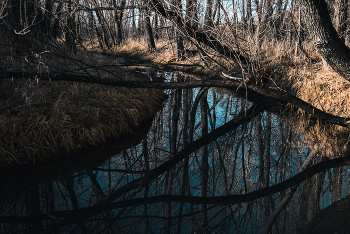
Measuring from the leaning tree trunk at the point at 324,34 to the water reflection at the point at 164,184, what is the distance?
1150 millimetres

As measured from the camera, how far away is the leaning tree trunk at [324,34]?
2568 mm

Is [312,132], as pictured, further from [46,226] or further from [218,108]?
[46,226]

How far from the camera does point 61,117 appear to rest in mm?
3816

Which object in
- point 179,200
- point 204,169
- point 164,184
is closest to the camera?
point 179,200

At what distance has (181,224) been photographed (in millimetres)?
2250

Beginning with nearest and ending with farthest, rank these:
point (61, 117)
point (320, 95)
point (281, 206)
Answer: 1. point (281, 206)
2. point (61, 117)
3. point (320, 95)

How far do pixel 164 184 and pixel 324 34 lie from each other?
2245 mm

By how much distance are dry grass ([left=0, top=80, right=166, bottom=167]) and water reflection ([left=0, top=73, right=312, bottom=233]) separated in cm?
30

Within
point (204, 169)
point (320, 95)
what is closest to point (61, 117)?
point (204, 169)

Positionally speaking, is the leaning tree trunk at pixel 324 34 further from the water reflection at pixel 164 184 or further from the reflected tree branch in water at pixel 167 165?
the reflected tree branch in water at pixel 167 165

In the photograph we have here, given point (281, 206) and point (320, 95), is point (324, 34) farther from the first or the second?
point (281, 206)

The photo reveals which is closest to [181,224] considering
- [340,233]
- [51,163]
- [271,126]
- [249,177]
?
[249,177]

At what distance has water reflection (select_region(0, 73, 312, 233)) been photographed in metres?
2.29

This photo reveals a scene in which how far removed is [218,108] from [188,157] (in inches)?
88.0
